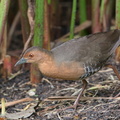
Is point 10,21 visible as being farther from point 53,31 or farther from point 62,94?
point 62,94

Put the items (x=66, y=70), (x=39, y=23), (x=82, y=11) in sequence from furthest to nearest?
(x=82, y=11) → (x=39, y=23) → (x=66, y=70)

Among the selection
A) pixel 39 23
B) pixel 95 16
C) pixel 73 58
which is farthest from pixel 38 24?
pixel 95 16

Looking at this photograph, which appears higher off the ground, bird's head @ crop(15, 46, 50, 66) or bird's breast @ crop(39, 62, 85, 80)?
bird's head @ crop(15, 46, 50, 66)


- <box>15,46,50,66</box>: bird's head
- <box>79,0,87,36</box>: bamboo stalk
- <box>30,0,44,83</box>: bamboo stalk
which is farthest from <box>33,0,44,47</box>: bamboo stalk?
<box>79,0,87,36</box>: bamboo stalk

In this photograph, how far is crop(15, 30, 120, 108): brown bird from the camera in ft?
12.4

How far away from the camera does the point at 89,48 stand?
397 centimetres

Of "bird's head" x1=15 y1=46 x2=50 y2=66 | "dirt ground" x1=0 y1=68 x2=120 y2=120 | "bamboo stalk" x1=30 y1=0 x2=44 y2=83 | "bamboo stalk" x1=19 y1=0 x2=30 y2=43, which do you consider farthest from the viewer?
"bamboo stalk" x1=19 y1=0 x2=30 y2=43

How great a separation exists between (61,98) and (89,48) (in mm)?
651

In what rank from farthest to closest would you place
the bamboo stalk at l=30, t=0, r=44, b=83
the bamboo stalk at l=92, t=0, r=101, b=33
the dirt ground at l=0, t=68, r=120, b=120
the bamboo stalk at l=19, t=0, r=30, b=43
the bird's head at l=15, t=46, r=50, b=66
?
1. the bamboo stalk at l=92, t=0, r=101, b=33
2. the bamboo stalk at l=19, t=0, r=30, b=43
3. the bamboo stalk at l=30, t=0, r=44, b=83
4. the bird's head at l=15, t=46, r=50, b=66
5. the dirt ground at l=0, t=68, r=120, b=120

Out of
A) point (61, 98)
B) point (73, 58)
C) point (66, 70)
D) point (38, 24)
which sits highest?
point (38, 24)

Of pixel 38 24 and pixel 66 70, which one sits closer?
pixel 66 70

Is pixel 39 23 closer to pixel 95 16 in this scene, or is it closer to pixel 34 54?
pixel 34 54

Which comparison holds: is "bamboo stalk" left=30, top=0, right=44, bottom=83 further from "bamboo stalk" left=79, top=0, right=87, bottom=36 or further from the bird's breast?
"bamboo stalk" left=79, top=0, right=87, bottom=36

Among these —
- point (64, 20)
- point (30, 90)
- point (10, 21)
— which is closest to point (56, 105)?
point (30, 90)
